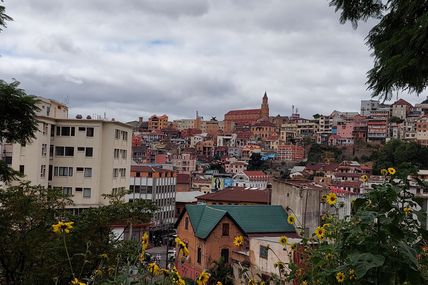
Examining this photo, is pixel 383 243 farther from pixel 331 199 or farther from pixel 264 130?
pixel 264 130

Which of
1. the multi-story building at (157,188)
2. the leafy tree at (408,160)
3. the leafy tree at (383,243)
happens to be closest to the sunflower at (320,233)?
the leafy tree at (408,160)

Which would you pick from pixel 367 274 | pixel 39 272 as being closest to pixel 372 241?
pixel 367 274

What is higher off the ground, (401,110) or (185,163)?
(401,110)

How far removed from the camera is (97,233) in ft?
40.3

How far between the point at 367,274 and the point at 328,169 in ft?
321

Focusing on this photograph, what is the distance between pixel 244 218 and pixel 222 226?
1.78 metres

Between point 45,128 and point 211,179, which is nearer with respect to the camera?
point 45,128

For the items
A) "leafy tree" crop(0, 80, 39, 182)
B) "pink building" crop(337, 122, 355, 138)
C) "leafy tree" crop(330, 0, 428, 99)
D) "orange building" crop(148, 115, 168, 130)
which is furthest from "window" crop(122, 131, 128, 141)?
"orange building" crop(148, 115, 168, 130)

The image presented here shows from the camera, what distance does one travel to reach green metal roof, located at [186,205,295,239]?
2844 centimetres

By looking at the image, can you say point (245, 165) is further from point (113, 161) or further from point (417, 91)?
point (417, 91)

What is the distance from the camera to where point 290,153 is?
135 m

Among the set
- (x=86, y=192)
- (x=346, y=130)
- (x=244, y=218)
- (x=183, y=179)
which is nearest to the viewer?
(x=244, y=218)

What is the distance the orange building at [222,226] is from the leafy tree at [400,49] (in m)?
22.9

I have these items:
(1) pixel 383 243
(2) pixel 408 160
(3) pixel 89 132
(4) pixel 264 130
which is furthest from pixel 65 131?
(4) pixel 264 130
